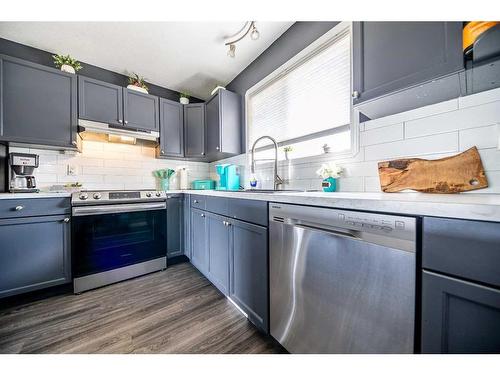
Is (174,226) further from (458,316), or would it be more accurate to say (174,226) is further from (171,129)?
(458,316)

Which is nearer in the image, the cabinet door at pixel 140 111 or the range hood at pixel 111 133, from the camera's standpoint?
the range hood at pixel 111 133

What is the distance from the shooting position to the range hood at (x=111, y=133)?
2035mm

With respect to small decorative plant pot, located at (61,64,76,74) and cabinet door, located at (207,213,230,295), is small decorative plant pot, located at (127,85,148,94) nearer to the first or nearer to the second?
small decorative plant pot, located at (61,64,76,74)

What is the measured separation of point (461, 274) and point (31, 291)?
2734 mm

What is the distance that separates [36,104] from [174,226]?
1.83 metres

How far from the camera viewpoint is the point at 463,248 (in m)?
0.49

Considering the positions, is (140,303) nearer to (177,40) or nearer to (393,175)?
(393,175)

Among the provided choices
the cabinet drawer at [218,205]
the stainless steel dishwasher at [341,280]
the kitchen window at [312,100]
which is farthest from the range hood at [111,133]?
the stainless steel dishwasher at [341,280]

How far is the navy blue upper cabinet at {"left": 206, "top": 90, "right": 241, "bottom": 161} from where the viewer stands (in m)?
2.40

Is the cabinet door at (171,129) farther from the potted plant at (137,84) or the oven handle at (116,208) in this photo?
the oven handle at (116,208)

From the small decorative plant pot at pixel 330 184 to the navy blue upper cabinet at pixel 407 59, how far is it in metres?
0.50

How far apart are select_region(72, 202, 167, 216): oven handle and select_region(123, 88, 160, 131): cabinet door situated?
41.5 inches
